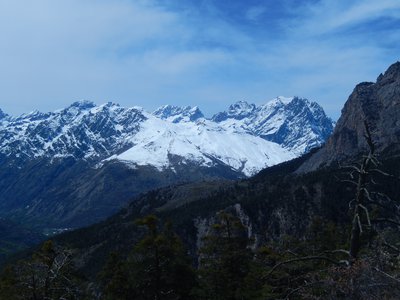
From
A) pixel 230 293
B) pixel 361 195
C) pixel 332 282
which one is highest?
pixel 361 195

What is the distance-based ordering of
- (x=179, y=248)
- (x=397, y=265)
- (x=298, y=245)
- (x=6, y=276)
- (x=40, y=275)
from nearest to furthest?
1. (x=397, y=265)
2. (x=40, y=275)
3. (x=6, y=276)
4. (x=179, y=248)
5. (x=298, y=245)

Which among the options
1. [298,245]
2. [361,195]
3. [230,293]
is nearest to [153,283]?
[230,293]

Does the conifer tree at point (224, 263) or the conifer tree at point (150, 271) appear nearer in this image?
the conifer tree at point (150, 271)

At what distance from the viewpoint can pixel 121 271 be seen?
4191cm

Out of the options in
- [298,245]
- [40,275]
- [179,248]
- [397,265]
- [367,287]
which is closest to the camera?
[367,287]

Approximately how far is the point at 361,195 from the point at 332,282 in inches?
122

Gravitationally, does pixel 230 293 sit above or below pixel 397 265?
below

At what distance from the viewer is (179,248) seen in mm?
41562

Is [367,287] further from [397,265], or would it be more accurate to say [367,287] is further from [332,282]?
[397,265]

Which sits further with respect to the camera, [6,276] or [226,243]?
[226,243]

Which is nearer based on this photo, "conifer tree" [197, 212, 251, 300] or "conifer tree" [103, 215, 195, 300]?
"conifer tree" [103, 215, 195, 300]

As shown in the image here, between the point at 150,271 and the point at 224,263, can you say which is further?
the point at 224,263

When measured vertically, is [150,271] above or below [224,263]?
above

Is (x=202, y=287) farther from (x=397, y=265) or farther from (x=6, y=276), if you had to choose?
(x=397, y=265)
